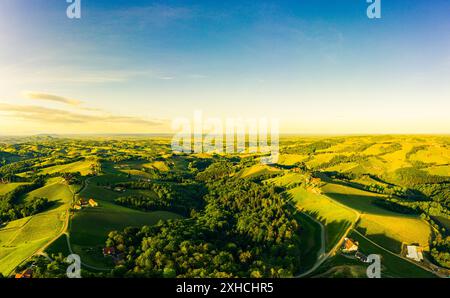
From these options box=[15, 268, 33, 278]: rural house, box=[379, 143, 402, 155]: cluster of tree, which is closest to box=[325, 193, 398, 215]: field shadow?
box=[15, 268, 33, 278]: rural house

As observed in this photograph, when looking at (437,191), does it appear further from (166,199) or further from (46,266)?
(46,266)

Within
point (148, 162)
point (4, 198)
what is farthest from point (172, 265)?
point (148, 162)

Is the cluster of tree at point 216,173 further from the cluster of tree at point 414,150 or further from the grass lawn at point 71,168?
the cluster of tree at point 414,150

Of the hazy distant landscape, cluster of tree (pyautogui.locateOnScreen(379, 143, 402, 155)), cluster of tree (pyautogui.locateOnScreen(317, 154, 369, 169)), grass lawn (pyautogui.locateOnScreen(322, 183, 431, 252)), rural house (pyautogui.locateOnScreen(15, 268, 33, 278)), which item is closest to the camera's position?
rural house (pyautogui.locateOnScreen(15, 268, 33, 278))

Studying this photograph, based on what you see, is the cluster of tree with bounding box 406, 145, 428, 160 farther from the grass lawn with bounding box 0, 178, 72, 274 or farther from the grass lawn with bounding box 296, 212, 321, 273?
the grass lawn with bounding box 0, 178, 72, 274

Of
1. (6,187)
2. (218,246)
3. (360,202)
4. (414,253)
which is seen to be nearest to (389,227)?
(414,253)

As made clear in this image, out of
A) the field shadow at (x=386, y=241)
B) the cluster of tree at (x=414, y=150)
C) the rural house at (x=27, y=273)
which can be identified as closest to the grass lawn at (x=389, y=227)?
the field shadow at (x=386, y=241)
